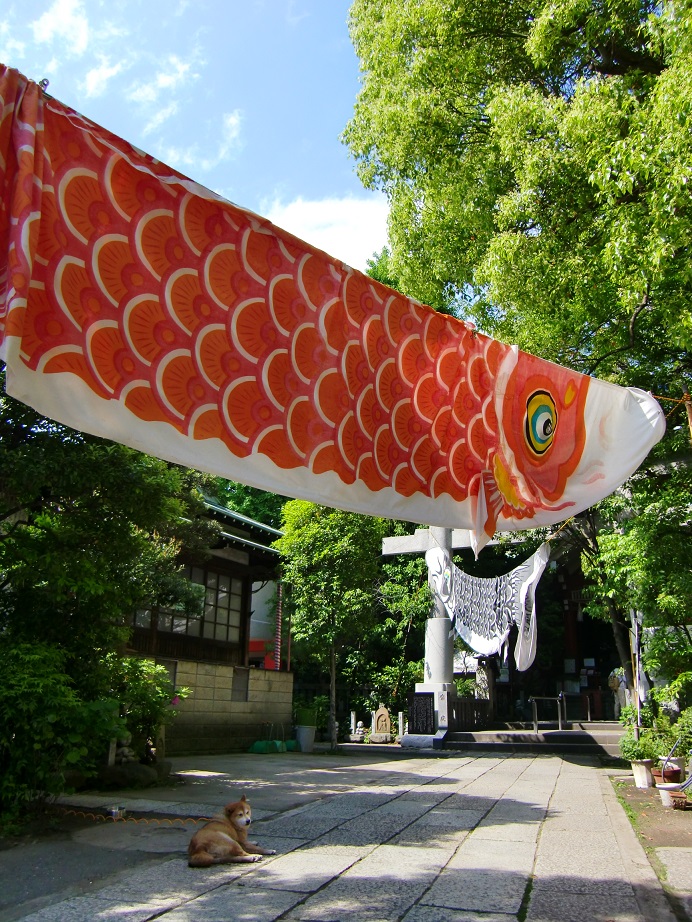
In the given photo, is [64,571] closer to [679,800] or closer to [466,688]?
[679,800]

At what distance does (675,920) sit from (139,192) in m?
4.51

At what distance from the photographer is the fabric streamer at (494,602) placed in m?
10.9

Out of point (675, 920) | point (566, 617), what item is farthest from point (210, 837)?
point (566, 617)

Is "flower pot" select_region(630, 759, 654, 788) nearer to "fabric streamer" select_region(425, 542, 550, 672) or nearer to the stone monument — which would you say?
"fabric streamer" select_region(425, 542, 550, 672)

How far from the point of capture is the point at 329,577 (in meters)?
15.4

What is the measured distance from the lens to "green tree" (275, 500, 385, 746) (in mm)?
15234

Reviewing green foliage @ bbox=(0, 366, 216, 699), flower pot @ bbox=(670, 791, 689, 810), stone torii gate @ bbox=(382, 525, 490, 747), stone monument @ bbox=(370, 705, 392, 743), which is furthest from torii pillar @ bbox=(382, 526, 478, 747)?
green foliage @ bbox=(0, 366, 216, 699)

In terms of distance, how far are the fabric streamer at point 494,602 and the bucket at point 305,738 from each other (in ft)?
14.0

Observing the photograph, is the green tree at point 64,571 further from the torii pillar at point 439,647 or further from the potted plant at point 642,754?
the torii pillar at point 439,647

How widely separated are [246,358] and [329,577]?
13.0 meters

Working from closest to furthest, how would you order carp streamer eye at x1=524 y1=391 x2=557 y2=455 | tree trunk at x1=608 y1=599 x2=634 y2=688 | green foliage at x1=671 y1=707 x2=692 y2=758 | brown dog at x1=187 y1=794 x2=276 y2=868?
carp streamer eye at x1=524 y1=391 x2=557 y2=455 → brown dog at x1=187 y1=794 x2=276 y2=868 → green foliage at x1=671 y1=707 x2=692 y2=758 → tree trunk at x1=608 y1=599 x2=634 y2=688

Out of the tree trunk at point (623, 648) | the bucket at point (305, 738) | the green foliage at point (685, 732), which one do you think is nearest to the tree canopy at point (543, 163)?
the green foliage at point (685, 732)

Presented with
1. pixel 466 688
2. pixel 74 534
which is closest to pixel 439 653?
Answer: pixel 466 688

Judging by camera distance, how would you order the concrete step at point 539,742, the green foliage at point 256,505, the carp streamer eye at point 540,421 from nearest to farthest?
the carp streamer eye at point 540,421, the concrete step at point 539,742, the green foliage at point 256,505
